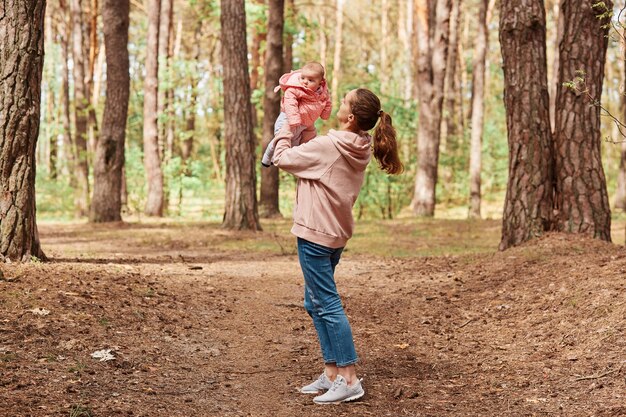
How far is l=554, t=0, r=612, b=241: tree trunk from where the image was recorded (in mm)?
10375

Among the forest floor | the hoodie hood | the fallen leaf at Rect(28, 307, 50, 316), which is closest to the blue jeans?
the forest floor

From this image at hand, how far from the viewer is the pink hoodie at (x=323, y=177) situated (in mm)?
5168

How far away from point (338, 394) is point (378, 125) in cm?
181

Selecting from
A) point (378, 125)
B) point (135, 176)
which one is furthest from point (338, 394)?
point (135, 176)

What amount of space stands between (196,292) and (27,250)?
188 centimetres

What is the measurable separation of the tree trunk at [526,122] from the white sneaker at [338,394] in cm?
599

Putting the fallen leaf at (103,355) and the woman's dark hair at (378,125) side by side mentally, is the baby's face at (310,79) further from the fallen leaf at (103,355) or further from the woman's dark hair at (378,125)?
the fallen leaf at (103,355)

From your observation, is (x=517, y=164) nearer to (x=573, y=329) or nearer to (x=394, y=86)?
(x=573, y=329)

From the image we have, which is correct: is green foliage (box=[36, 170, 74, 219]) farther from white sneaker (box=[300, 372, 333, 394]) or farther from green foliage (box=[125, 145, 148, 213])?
white sneaker (box=[300, 372, 333, 394])

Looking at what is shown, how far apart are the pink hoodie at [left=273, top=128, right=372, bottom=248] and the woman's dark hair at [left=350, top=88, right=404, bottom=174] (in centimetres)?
12

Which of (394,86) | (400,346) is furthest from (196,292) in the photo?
(394,86)

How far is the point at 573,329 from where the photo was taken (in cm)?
665

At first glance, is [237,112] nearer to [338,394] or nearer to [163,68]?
[163,68]

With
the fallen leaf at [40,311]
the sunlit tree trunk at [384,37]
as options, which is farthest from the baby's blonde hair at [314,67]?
the sunlit tree trunk at [384,37]
